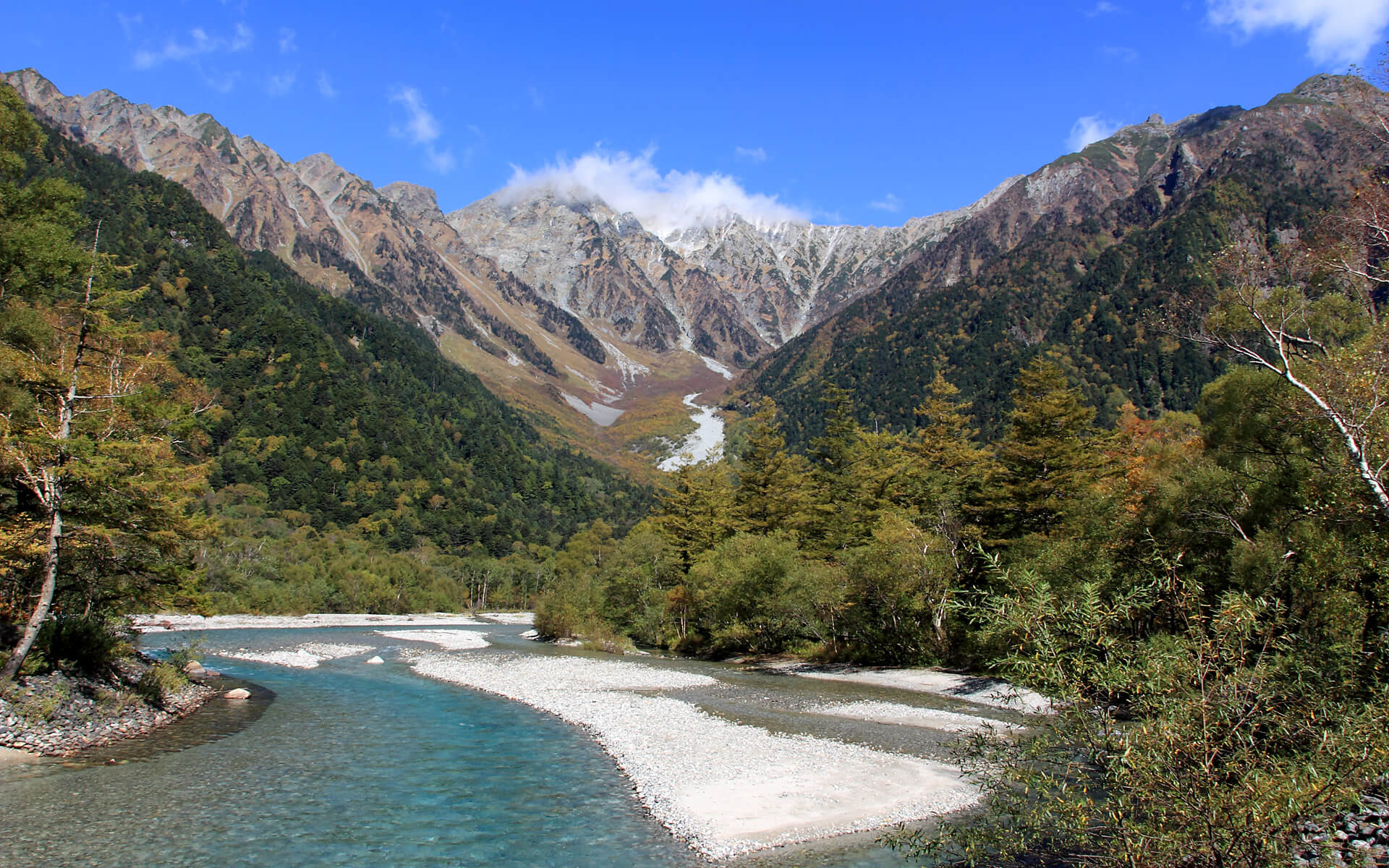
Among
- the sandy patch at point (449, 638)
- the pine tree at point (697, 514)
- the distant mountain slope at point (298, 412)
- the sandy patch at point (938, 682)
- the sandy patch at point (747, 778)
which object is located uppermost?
the distant mountain slope at point (298, 412)

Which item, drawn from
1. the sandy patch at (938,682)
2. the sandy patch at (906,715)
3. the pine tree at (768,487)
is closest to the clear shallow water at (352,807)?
the sandy patch at (906,715)

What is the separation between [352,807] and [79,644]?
13.3m

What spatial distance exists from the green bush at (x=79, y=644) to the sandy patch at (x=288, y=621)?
40864 millimetres

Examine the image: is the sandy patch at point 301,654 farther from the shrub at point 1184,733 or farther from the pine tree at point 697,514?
the shrub at point 1184,733

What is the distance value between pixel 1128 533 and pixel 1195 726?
24.7m

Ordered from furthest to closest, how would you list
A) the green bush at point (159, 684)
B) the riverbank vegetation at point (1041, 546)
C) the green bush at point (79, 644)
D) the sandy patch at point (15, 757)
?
the green bush at point (159, 684)
the green bush at point (79, 644)
the sandy patch at point (15, 757)
the riverbank vegetation at point (1041, 546)

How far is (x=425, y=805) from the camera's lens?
15.0 metres

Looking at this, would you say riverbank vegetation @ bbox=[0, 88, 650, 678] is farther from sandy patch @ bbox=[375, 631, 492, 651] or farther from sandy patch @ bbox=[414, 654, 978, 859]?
sandy patch @ bbox=[375, 631, 492, 651]

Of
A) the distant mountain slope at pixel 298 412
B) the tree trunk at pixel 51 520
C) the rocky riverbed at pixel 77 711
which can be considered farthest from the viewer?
the distant mountain slope at pixel 298 412

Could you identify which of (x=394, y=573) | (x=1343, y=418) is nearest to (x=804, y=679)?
(x=1343, y=418)

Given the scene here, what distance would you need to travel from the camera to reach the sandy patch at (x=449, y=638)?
55844 millimetres

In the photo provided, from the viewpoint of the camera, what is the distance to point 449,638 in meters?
64.7

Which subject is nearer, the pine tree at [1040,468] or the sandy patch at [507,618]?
the pine tree at [1040,468]

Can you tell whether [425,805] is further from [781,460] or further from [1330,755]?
[781,460]
